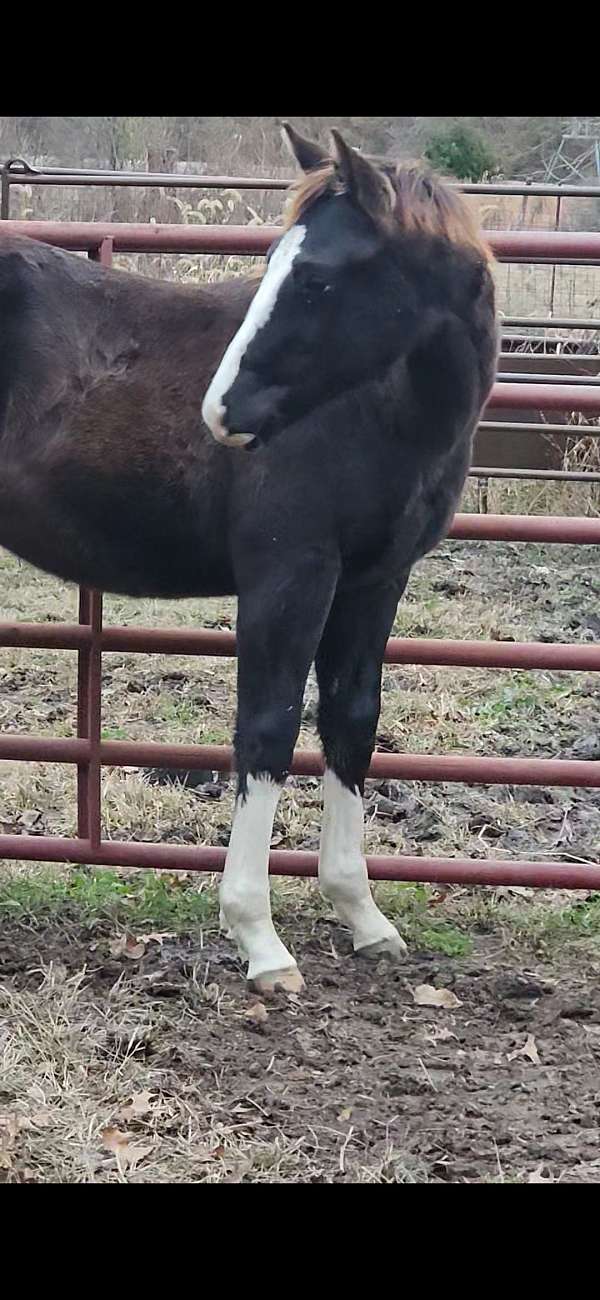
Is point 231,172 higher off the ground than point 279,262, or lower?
higher

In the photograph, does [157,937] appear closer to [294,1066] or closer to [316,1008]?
[316,1008]

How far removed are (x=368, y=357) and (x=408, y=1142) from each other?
166 centimetres

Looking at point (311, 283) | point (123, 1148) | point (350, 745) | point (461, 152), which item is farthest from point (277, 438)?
point (461, 152)

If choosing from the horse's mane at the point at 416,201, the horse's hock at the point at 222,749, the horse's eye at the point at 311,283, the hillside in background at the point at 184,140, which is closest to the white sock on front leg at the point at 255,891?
the horse's hock at the point at 222,749

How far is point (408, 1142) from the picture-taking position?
2.55 m

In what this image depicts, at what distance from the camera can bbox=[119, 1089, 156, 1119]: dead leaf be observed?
103 inches

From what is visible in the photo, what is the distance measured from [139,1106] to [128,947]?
0.80m

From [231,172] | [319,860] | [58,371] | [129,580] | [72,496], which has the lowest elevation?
[319,860]

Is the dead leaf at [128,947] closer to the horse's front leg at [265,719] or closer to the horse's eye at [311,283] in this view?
the horse's front leg at [265,719]

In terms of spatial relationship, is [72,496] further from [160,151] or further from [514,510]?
[160,151]

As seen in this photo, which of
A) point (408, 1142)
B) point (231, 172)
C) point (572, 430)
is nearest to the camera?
point (408, 1142)

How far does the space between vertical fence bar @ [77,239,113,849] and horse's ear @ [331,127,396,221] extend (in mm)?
1033

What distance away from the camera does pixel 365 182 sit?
2822 millimetres

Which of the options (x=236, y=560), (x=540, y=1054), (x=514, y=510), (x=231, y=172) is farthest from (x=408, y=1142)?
(x=231, y=172)
